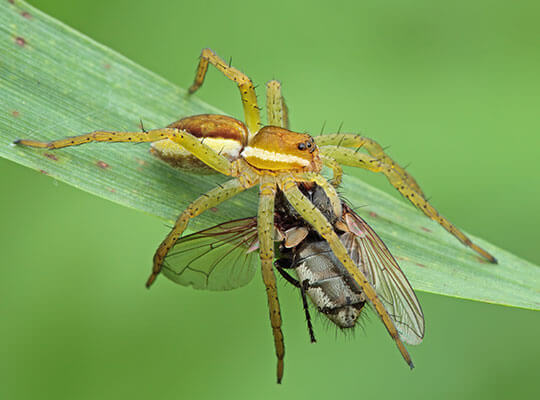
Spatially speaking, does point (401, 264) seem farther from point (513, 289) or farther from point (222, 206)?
point (222, 206)

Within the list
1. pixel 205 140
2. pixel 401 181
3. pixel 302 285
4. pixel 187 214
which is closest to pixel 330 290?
pixel 302 285

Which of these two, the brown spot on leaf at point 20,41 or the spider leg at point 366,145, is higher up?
the spider leg at point 366,145

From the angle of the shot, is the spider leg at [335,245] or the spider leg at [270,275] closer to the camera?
the spider leg at [335,245]

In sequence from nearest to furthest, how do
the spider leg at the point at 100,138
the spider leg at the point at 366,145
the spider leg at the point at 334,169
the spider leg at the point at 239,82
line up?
the spider leg at the point at 100,138, the spider leg at the point at 334,169, the spider leg at the point at 366,145, the spider leg at the point at 239,82

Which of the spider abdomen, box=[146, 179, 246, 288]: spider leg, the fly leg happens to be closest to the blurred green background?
the fly leg

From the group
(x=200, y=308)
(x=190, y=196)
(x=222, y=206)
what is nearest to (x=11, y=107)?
(x=190, y=196)

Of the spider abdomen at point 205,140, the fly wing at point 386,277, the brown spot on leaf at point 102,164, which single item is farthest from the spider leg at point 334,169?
the brown spot on leaf at point 102,164

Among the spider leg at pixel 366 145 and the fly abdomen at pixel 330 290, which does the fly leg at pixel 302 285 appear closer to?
the fly abdomen at pixel 330 290
